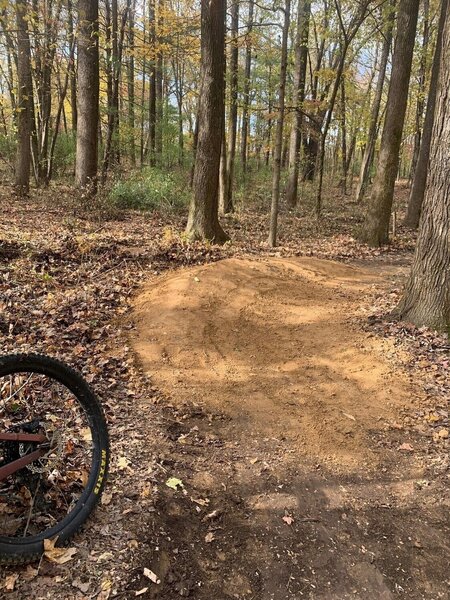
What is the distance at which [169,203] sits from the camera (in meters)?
13.8

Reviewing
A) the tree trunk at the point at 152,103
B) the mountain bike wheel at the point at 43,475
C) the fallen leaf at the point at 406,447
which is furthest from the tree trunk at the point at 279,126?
the tree trunk at the point at 152,103

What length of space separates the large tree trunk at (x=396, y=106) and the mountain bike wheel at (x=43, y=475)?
35.4ft

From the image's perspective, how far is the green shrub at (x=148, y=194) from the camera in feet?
44.7

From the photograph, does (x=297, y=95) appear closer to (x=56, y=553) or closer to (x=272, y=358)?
(x=272, y=358)

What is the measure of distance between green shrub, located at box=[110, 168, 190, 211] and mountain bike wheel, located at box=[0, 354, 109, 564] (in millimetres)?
11019

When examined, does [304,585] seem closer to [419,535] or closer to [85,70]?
[419,535]

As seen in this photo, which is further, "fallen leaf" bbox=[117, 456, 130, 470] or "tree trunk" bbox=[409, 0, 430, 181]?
"tree trunk" bbox=[409, 0, 430, 181]

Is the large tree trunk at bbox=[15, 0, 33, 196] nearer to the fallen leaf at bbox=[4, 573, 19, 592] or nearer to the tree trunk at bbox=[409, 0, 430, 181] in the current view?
the fallen leaf at bbox=[4, 573, 19, 592]

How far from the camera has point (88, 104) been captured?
12.9 metres

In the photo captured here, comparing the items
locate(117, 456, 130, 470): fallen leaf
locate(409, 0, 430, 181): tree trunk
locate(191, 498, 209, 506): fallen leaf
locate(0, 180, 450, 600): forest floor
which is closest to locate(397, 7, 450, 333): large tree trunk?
locate(0, 180, 450, 600): forest floor

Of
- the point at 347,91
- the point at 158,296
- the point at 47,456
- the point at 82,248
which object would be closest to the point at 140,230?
the point at 82,248

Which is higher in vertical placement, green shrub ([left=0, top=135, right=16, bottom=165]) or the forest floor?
green shrub ([left=0, top=135, right=16, bottom=165])

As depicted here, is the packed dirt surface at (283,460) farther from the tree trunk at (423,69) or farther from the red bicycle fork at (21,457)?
the tree trunk at (423,69)

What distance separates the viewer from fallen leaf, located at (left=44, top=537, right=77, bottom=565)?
8.53ft
